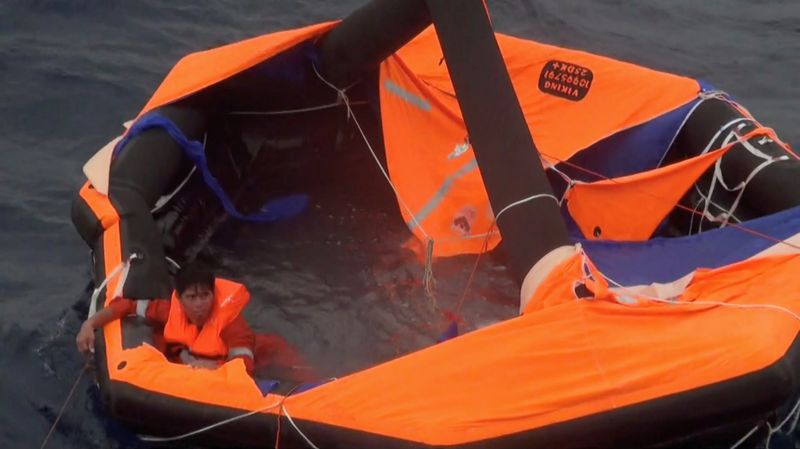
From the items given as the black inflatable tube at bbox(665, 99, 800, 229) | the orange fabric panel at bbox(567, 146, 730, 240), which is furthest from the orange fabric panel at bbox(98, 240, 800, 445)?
the orange fabric panel at bbox(567, 146, 730, 240)

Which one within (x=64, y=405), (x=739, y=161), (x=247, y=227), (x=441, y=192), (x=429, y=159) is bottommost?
(x=64, y=405)

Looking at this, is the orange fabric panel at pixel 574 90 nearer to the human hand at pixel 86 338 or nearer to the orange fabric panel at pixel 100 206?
the orange fabric panel at pixel 100 206

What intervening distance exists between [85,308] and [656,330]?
289 centimetres

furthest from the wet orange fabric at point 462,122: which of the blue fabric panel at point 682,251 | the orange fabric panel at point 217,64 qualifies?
the blue fabric panel at point 682,251

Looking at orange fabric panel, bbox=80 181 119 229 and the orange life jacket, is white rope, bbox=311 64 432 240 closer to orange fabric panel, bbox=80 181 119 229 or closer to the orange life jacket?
the orange life jacket

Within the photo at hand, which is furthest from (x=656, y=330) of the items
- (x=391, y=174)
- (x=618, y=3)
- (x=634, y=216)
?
(x=618, y=3)

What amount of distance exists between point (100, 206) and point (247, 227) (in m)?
1.10

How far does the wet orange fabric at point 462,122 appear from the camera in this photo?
18.5ft

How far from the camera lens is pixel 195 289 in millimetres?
4277

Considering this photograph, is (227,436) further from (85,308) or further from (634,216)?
(634,216)

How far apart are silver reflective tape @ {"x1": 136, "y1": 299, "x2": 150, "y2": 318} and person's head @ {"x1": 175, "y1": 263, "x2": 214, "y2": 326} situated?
151mm

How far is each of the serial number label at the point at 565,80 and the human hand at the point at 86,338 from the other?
2989 millimetres

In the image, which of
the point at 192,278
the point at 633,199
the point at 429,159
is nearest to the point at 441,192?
the point at 429,159

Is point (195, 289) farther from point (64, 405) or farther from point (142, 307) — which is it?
point (64, 405)
